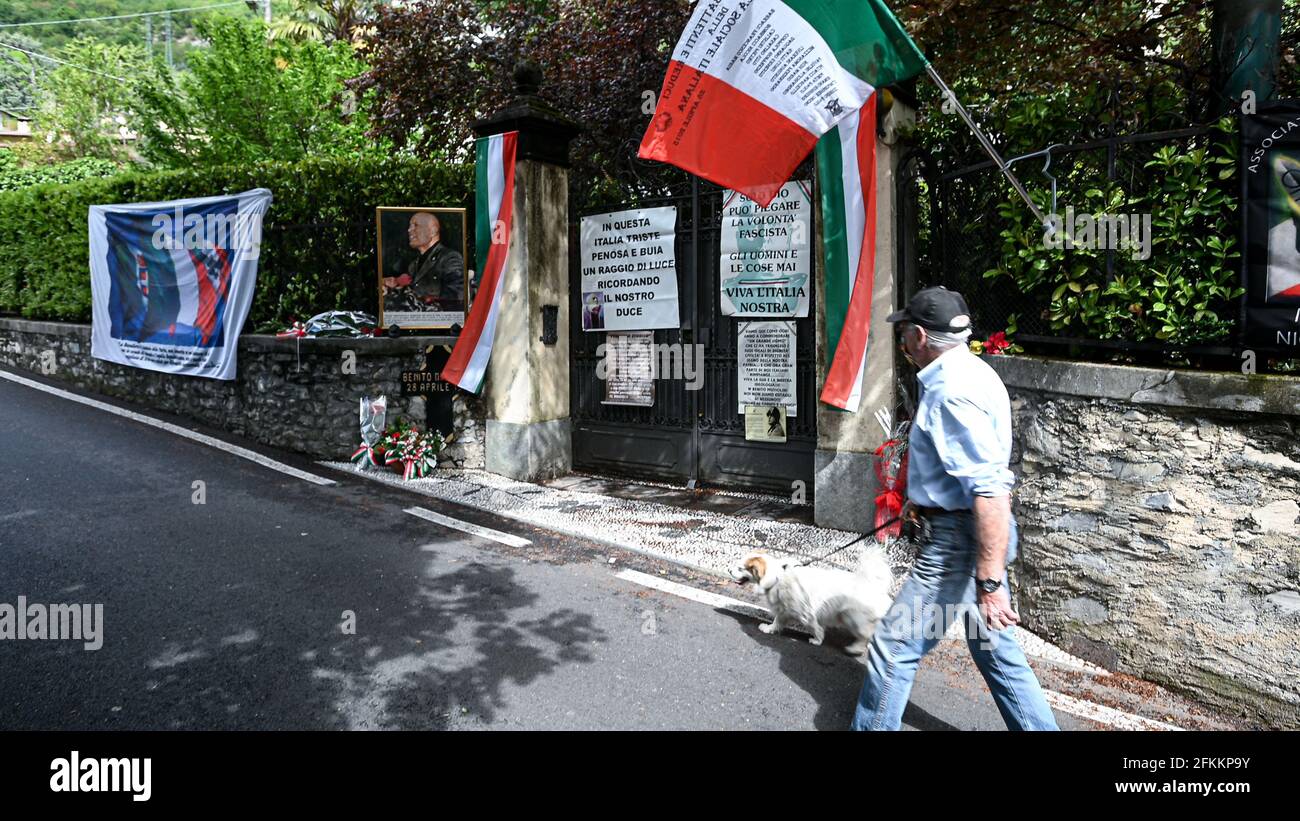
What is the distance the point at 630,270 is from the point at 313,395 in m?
3.99

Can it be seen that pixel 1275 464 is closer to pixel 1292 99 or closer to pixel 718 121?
pixel 1292 99

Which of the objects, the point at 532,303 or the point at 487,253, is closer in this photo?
the point at 532,303

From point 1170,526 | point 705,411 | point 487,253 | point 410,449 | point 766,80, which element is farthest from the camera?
point 487,253

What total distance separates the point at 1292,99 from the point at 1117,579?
2517 mm

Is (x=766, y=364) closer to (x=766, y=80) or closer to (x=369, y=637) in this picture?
(x=766, y=80)

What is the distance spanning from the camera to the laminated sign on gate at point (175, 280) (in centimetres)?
1022

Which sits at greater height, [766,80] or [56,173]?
[56,173]

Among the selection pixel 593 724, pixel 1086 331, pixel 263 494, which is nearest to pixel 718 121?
pixel 1086 331

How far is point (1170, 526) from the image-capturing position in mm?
4074

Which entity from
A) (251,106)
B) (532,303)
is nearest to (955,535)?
(532,303)

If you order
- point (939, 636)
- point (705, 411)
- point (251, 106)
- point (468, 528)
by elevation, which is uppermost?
point (251, 106)

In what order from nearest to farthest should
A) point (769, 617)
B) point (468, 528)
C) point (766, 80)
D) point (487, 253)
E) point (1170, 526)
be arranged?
point (1170, 526)
point (769, 617)
point (766, 80)
point (468, 528)
point (487, 253)

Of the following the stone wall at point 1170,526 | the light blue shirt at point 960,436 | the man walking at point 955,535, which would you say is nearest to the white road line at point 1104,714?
the stone wall at point 1170,526

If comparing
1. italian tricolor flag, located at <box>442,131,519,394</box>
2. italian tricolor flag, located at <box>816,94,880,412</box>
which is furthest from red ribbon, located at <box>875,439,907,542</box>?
italian tricolor flag, located at <box>442,131,519,394</box>
